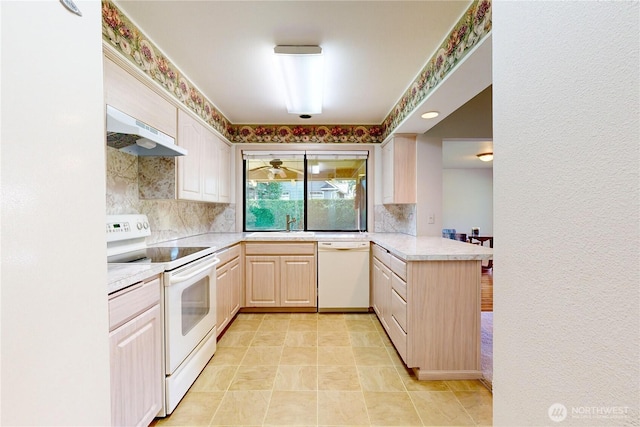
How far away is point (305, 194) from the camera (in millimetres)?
3848

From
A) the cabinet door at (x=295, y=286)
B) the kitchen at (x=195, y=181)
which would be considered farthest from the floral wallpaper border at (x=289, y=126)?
the cabinet door at (x=295, y=286)

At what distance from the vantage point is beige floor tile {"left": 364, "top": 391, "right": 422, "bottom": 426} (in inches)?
60.1

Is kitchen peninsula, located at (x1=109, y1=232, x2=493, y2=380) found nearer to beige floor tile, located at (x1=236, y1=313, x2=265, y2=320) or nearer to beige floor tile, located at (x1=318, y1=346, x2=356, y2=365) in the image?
beige floor tile, located at (x1=318, y1=346, x2=356, y2=365)

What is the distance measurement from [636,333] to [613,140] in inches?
11.6

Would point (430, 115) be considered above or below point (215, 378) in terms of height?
above

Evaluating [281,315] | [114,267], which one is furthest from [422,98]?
[281,315]

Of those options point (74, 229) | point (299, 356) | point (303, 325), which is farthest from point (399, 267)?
point (74, 229)

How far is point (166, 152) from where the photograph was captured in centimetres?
206

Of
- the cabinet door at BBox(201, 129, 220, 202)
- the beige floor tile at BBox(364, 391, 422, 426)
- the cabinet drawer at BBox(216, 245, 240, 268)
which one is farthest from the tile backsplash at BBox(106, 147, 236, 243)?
the beige floor tile at BBox(364, 391, 422, 426)

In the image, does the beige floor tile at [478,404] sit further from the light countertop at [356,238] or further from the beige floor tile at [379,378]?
the light countertop at [356,238]

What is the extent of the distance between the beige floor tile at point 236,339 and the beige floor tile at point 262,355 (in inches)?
5.6

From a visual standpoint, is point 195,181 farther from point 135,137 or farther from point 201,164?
point 135,137

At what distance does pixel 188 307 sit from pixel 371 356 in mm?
1463

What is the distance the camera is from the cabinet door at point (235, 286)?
2.78 metres
